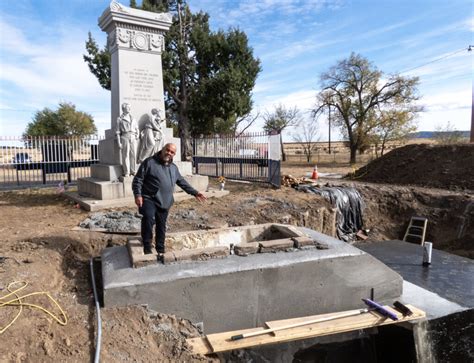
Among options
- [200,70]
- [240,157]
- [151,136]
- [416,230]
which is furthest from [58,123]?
[416,230]

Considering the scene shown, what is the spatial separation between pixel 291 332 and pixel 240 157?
1174 cm

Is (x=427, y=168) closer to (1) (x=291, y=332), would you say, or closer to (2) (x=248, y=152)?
(2) (x=248, y=152)

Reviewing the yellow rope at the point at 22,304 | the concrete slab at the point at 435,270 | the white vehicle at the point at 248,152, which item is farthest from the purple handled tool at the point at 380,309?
the white vehicle at the point at 248,152

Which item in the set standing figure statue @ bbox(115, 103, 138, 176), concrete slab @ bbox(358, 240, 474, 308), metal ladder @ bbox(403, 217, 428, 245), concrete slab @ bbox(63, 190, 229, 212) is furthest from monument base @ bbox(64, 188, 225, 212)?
metal ladder @ bbox(403, 217, 428, 245)

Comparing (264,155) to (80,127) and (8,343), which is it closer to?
(8,343)

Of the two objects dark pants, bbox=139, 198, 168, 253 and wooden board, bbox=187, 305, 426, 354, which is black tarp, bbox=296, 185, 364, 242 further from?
dark pants, bbox=139, 198, 168, 253

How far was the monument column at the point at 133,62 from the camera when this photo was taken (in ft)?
30.5

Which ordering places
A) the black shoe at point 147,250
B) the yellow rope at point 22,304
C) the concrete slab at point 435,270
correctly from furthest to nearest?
the concrete slab at point 435,270, the black shoe at point 147,250, the yellow rope at point 22,304

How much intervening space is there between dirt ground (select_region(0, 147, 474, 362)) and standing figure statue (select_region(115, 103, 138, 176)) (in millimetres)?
1549

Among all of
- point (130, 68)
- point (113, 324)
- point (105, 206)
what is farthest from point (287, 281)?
point (130, 68)

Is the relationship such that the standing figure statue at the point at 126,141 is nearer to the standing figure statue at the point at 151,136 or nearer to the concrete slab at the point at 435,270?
the standing figure statue at the point at 151,136

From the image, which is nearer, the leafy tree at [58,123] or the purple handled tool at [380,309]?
the purple handled tool at [380,309]

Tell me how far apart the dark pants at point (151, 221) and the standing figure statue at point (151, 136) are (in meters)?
4.91

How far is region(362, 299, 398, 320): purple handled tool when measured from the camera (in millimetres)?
4259
